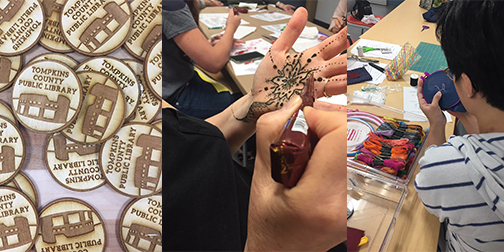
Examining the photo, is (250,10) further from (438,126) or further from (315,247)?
(438,126)

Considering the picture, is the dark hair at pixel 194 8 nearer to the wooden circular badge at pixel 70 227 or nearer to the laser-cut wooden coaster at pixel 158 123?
the laser-cut wooden coaster at pixel 158 123

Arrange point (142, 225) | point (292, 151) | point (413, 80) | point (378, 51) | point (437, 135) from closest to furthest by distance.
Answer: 1. point (292, 151)
2. point (142, 225)
3. point (437, 135)
4. point (413, 80)
5. point (378, 51)

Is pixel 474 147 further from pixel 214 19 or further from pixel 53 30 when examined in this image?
pixel 53 30

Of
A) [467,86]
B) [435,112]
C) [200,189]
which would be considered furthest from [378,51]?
[200,189]

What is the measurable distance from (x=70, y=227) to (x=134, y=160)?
0.35 ft

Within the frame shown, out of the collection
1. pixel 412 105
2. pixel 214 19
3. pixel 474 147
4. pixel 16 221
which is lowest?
pixel 412 105

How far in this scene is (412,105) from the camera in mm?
1120

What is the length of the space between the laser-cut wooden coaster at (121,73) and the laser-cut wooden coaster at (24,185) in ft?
0.41

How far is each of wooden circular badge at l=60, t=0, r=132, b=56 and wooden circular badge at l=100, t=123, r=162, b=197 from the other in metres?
0.09

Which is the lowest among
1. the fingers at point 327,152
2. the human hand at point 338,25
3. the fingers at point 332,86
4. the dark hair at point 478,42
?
the dark hair at point 478,42

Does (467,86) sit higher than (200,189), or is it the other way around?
(200,189)

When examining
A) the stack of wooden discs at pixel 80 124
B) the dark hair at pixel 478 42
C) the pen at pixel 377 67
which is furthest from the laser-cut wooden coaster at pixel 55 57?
the pen at pixel 377 67

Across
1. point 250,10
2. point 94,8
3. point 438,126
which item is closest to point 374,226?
point 438,126

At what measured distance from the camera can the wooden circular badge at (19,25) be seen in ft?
1.01
